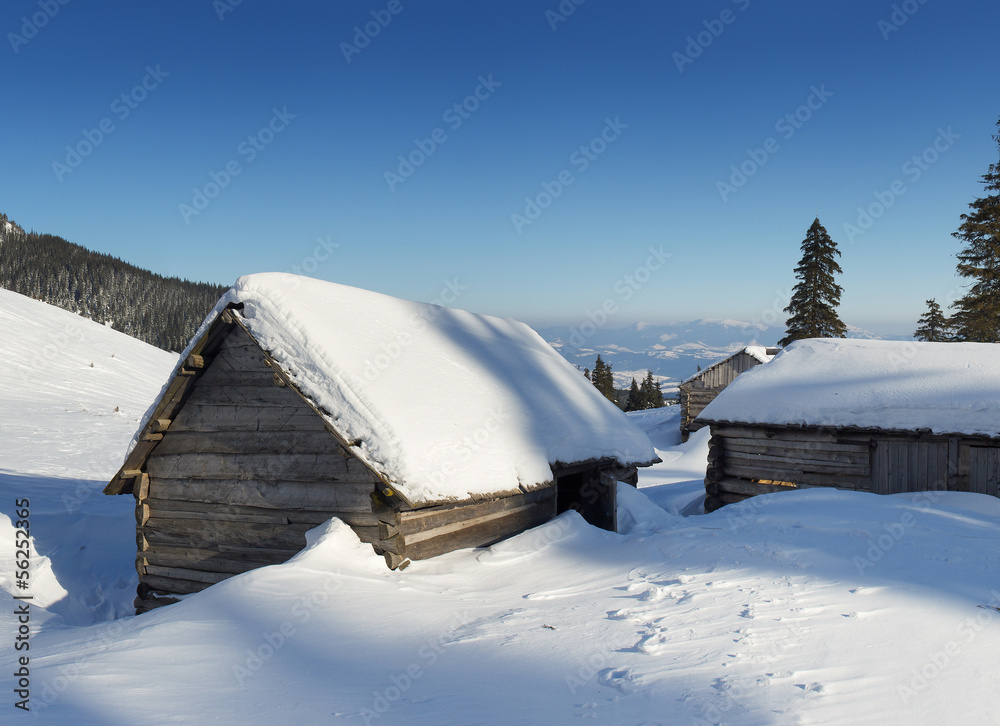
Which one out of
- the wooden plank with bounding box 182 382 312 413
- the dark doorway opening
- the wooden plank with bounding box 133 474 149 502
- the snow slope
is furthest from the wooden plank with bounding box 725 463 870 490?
the snow slope

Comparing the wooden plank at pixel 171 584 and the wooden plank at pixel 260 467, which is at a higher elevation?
the wooden plank at pixel 260 467

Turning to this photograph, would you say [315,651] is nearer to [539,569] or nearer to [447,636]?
[447,636]

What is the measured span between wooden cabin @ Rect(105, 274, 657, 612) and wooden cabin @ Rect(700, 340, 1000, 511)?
6.56 meters

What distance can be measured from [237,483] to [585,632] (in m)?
5.39

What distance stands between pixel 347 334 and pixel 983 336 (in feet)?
104

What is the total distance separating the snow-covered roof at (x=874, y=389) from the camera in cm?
1282

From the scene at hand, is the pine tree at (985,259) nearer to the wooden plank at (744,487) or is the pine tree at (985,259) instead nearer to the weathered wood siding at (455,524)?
the wooden plank at (744,487)

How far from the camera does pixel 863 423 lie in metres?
13.3

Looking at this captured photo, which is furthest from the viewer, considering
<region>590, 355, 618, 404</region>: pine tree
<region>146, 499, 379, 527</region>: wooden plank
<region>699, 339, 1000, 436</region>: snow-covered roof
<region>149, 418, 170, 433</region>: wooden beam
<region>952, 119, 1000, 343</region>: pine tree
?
<region>590, 355, 618, 404</region>: pine tree

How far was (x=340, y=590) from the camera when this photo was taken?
6141mm

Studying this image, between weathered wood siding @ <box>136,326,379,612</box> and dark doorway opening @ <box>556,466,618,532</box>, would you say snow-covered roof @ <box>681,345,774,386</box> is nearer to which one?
dark doorway opening @ <box>556,466,618,532</box>

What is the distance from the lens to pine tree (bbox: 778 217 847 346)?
3275 centimetres

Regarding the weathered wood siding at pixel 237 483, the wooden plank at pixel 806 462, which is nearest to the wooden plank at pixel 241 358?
the weathered wood siding at pixel 237 483

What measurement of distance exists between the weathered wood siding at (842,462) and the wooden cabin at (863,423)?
2cm
